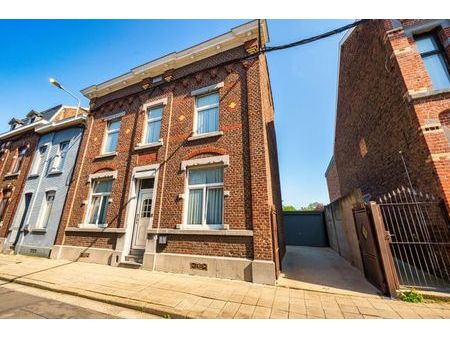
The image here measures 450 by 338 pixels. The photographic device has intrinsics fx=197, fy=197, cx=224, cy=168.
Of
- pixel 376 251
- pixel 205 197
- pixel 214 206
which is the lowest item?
pixel 376 251

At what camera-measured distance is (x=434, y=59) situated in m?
6.68

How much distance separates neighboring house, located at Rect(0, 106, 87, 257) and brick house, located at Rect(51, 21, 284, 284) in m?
1.26

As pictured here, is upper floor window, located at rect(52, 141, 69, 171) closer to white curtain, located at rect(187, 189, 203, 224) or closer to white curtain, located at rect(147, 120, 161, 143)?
white curtain, located at rect(147, 120, 161, 143)

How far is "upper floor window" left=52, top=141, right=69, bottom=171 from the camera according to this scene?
468 inches

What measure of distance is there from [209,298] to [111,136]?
32.3ft

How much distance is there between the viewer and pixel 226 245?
6.38m

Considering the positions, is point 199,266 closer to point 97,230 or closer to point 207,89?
point 97,230

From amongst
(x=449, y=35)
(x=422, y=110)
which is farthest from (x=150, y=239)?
A: (x=449, y=35)

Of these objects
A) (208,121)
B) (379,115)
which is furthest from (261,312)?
(379,115)

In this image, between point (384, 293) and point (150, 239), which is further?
point (150, 239)

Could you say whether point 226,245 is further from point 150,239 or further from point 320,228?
point 320,228

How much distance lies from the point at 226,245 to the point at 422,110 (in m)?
7.29

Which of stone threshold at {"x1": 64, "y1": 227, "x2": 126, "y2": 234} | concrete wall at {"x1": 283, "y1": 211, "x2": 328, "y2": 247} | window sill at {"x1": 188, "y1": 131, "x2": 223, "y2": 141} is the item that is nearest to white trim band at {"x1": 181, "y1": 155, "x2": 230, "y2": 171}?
window sill at {"x1": 188, "y1": 131, "x2": 223, "y2": 141}

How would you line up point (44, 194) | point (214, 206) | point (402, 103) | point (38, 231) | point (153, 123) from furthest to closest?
1. point (44, 194)
2. point (38, 231)
3. point (153, 123)
4. point (214, 206)
5. point (402, 103)
